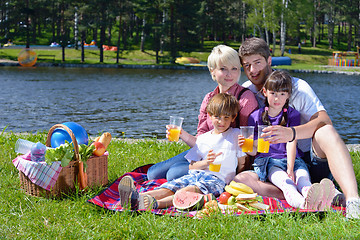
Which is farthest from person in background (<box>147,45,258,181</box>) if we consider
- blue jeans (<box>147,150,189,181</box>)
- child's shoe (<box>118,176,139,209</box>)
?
child's shoe (<box>118,176,139,209</box>)

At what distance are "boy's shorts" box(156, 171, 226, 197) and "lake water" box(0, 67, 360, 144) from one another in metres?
4.59

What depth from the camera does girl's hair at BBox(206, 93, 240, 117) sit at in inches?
169

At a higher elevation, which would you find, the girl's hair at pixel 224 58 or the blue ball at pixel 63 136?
the girl's hair at pixel 224 58

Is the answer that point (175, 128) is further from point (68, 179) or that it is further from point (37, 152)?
point (37, 152)

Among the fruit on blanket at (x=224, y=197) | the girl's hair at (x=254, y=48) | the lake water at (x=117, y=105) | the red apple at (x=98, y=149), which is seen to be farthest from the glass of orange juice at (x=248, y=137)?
the lake water at (x=117, y=105)

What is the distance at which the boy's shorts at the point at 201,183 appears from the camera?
4246 mm

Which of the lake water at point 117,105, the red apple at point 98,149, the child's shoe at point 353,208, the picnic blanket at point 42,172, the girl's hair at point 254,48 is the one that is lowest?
the lake water at point 117,105

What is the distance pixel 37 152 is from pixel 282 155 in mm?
2473

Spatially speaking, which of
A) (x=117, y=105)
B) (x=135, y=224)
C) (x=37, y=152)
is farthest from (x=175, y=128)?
(x=117, y=105)

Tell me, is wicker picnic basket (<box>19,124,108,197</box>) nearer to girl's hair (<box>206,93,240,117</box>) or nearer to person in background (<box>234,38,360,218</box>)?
girl's hair (<box>206,93,240,117</box>)

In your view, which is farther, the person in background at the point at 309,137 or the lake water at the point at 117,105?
the lake water at the point at 117,105

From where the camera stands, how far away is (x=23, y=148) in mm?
4602

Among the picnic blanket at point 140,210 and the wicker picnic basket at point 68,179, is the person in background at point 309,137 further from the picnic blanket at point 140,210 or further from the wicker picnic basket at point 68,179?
the wicker picnic basket at point 68,179

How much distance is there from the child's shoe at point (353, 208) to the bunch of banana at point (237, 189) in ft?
2.86
